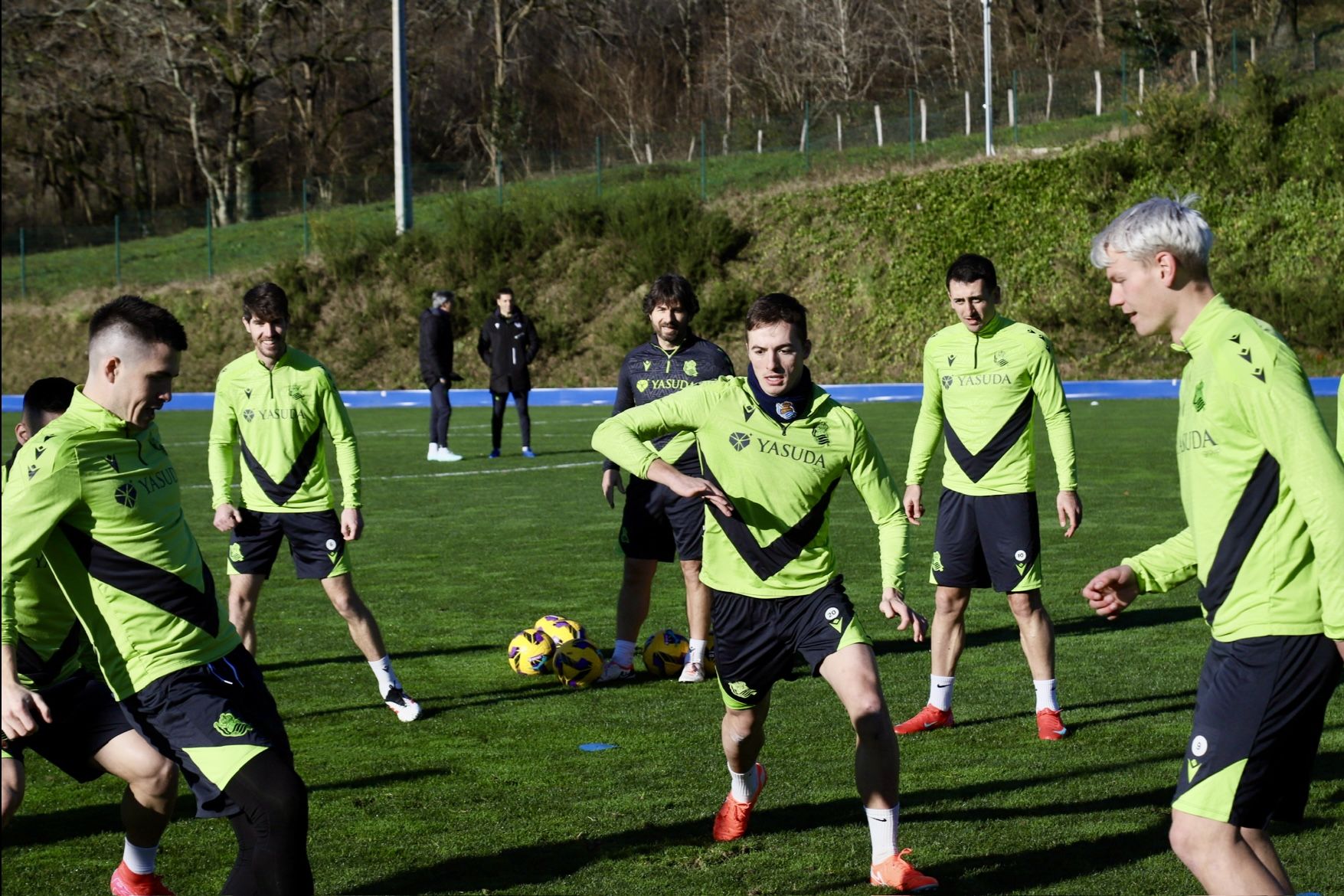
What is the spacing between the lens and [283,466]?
7.21 metres

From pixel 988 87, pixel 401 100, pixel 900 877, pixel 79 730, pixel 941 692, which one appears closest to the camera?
pixel 79 730

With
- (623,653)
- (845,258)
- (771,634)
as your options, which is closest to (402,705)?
(623,653)

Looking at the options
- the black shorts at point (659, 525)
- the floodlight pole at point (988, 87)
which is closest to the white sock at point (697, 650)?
the black shorts at point (659, 525)

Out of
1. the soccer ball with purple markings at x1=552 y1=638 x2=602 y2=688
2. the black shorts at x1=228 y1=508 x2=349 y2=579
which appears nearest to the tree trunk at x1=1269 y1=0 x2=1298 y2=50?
the soccer ball with purple markings at x1=552 y1=638 x2=602 y2=688

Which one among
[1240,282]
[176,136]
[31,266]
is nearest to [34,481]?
[1240,282]

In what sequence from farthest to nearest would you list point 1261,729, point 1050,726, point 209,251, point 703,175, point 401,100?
1. point 209,251
2. point 703,175
3. point 401,100
4. point 1050,726
5. point 1261,729

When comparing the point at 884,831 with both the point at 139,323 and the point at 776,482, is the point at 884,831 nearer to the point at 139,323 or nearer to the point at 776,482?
the point at 776,482

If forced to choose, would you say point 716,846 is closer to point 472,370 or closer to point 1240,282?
point 1240,282

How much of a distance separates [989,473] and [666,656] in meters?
2.09

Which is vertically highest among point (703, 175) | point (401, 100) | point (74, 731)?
point (401, 100)

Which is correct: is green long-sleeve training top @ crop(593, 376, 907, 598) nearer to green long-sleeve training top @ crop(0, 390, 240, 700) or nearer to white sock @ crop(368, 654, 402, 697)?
green long-sleeve training top @ crop(0, 390, 240, 700)

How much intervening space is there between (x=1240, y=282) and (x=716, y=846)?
1167 inches

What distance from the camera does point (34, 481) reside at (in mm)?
3777

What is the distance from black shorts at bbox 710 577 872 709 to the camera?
15.5 feet
